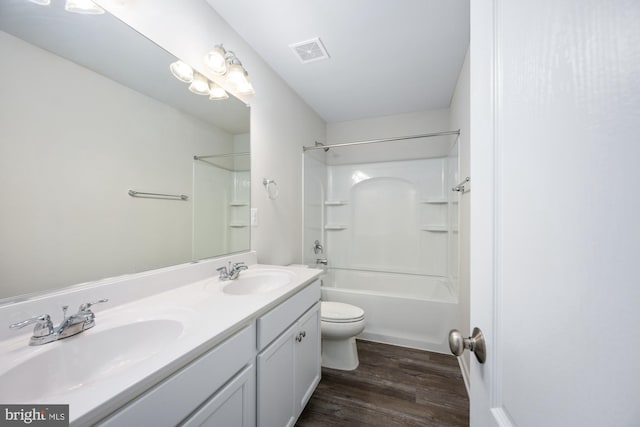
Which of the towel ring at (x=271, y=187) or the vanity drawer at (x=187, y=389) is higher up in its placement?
the towel ring at (x=271, y=187)

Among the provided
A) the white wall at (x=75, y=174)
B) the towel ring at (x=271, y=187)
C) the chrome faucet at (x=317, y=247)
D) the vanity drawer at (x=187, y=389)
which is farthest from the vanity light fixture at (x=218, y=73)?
the chrome faucet at (x=317, y=247)

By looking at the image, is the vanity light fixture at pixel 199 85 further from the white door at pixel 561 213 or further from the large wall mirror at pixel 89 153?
the white door at pixel 561 213

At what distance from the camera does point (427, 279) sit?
2.92 metres

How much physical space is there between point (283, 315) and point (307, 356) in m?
0.51

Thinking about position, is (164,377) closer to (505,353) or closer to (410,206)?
(505,353)

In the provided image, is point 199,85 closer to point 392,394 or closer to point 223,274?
point 223,274

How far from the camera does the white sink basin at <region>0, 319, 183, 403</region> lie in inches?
23.2

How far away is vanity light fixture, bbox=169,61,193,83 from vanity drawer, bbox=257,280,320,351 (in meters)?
1.36

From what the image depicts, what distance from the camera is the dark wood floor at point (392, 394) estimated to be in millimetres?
1466

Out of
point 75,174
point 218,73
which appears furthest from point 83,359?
point 218,73

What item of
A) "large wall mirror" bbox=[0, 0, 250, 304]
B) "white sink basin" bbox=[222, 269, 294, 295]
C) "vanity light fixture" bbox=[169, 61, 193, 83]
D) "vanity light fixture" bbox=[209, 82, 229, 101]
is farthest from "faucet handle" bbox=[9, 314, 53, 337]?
"vanity light fixture" bbox=[209, 82, 229, 101]

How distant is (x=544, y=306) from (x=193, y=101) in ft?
5.63

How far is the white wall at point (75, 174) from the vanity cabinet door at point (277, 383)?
0.70 meters

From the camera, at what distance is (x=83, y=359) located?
27.9 inches
